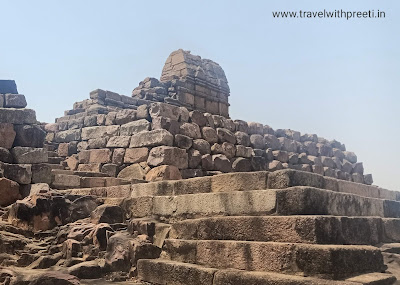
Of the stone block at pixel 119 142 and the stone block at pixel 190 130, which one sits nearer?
the stone block at pixel 190 130

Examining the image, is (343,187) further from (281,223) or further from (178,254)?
(178,254)

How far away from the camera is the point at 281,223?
153 inches

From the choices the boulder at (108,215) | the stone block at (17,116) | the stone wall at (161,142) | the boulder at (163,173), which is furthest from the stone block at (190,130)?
the boulder at (108,215)

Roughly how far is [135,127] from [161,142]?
4.31ft

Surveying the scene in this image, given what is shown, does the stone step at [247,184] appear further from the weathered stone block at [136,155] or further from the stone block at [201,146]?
the stone block at [201,146]

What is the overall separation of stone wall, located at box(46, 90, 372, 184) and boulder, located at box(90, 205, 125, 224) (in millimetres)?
2774

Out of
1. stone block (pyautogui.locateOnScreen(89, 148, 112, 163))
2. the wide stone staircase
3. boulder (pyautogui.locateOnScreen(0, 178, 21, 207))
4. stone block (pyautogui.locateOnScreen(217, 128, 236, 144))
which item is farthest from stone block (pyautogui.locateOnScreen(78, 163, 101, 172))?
the wide stone staircase

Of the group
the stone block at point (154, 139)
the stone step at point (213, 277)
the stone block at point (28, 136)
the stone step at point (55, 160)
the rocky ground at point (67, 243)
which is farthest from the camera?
the stone step at point (55, 160)

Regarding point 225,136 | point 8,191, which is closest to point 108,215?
point 8,191

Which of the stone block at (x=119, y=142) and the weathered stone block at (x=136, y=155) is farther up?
the stone block at (x=119, y=142)

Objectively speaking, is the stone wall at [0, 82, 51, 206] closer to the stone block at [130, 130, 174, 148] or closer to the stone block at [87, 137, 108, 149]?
the stone block at [130, 130, 174, 148]

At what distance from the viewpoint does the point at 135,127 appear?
10641 millimetres

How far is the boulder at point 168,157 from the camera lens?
9.44 meters

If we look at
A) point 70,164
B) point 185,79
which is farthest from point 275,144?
point 70,164
